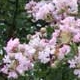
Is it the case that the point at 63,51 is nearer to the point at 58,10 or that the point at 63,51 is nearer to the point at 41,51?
the point at 41,51

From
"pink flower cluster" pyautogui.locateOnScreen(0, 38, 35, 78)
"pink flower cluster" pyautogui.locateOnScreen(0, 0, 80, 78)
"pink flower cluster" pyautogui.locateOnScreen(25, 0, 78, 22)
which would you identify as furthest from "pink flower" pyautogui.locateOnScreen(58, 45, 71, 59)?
"pink flower cluster" pyautogui.locateOnScreen(25, 0, 78, 22)

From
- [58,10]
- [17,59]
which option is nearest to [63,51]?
[17,59]

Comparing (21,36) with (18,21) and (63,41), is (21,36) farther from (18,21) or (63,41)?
(63,41)

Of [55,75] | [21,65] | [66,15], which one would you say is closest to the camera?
[21,65]

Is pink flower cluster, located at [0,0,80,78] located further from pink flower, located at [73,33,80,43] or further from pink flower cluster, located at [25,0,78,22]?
pink flower cluster, located at [25,0,78,22]

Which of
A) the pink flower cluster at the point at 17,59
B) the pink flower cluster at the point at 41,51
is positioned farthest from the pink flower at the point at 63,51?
the pink flower cluster at the point at 17,59

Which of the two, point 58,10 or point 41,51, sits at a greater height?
point 58,10

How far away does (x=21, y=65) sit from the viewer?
1.96 m

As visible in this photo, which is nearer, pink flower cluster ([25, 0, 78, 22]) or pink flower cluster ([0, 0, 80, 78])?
pink flower cluster ([0, 0, 80, 78])

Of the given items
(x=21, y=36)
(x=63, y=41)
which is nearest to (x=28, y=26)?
(x=21, y=36)

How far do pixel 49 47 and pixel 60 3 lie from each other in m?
0.32

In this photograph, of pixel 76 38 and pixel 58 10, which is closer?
pixel 76 38

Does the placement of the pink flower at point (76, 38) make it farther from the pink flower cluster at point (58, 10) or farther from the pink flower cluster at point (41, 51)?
the pink flower cluster at point (58, 10)

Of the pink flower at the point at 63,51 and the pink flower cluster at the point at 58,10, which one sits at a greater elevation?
the pink flower cluster at the point at 58,10
